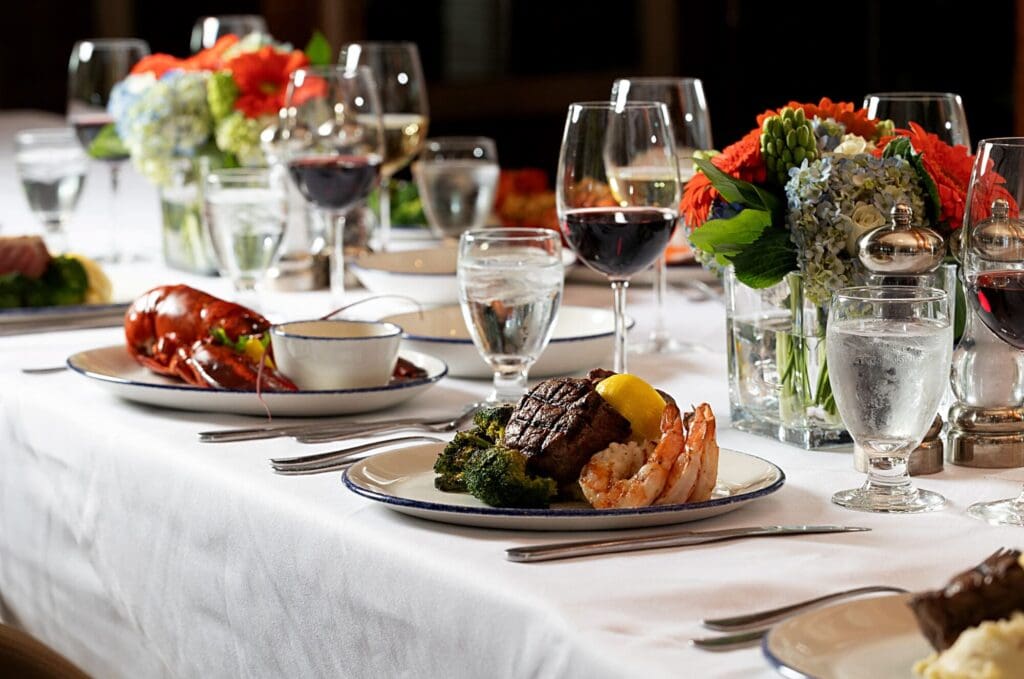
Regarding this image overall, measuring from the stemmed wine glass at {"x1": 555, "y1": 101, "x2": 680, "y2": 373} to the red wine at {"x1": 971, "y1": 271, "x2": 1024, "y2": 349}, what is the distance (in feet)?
1.18

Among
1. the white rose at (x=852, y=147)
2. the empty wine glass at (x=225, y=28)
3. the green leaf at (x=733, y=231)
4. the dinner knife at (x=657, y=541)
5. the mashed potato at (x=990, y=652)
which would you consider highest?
the empty wine glass at (x=225, y=28)

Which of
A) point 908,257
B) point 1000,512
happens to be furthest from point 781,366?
point 1000,512

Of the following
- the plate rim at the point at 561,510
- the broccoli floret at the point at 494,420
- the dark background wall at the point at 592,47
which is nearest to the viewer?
the plate rim at the point at 561,510

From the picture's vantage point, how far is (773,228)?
1.18m

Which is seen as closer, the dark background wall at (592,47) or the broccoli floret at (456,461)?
the broccoli floret at (456,461)

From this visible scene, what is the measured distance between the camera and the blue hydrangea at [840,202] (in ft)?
3.74

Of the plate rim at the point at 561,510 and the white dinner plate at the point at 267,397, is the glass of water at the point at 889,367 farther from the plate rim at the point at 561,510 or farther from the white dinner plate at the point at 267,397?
the white dinner plate at the point at 267,397

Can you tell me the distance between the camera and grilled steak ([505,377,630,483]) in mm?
986

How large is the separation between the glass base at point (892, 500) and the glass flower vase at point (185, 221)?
1.41 m

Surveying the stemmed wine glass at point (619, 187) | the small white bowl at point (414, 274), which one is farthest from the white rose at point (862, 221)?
the small white bowl at point (414, 274)

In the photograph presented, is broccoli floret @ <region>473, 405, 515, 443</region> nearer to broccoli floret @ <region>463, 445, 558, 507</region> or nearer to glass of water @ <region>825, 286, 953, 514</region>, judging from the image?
broccoli floret @ <region>463, 445, 558, 507</region>

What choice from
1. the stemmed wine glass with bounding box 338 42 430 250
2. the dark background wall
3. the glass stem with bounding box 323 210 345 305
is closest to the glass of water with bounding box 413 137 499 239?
the stemmed wine glass with bounding box 338 42 430 250

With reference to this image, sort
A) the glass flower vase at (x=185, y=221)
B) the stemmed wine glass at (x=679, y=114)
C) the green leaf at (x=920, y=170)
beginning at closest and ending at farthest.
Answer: the green leaf at (x=920, y=170)
the stemmed wine glass at (x=679, y=114)
the glass flower vase at (x=185, y=221)

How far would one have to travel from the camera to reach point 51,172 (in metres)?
2.43
